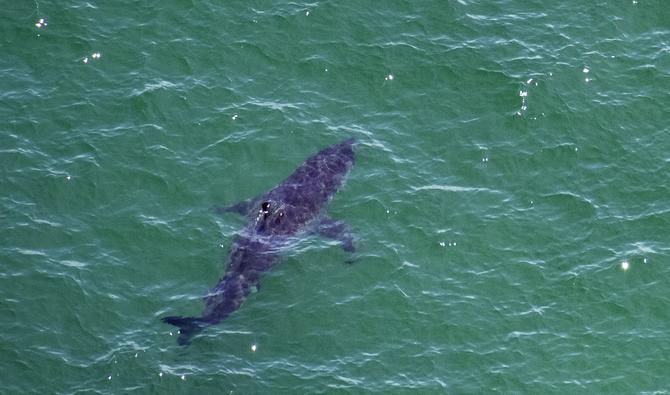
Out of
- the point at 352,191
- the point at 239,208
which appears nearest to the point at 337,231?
the point at 352,191

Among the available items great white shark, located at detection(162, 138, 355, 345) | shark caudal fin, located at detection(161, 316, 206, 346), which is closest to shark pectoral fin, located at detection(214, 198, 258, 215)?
great white shark, located at detection(162, 138, 355, 345)

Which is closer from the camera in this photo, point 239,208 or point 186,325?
point 186,325

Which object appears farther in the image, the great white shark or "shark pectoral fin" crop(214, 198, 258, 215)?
"shark pectoral fin" crop(214, 198, 258, 215)

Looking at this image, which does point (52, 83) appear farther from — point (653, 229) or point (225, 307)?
point (653, 229)

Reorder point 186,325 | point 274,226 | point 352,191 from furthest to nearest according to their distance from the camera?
point 352,191, point 274,226, point 186,325

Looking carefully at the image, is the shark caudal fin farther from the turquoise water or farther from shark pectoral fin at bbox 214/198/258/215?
shark pectoral fin at bbox 214/198/258/215

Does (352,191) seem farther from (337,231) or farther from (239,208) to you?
(239,208)

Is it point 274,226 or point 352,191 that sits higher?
point 352,191

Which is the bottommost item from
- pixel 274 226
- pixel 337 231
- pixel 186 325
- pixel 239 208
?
pixel 186 325

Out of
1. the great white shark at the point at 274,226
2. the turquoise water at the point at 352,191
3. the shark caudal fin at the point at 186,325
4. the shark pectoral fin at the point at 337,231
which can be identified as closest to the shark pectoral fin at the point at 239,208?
the great white shark at the point at 274,226
